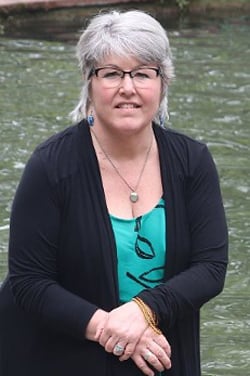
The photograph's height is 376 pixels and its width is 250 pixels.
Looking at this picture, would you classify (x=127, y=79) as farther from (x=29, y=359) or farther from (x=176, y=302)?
(x=29, y=359)

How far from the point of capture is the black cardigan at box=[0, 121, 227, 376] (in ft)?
10.6

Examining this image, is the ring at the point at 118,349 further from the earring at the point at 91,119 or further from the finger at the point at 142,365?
the earring at the point at 91,119

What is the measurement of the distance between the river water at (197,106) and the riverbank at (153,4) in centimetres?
11

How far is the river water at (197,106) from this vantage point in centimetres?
589

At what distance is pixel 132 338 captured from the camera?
319 centimetres

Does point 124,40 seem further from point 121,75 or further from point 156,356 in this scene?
point 156,356

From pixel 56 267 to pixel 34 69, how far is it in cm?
776

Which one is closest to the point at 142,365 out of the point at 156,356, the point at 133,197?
the point at 156,356

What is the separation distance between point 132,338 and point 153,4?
37.0 ft

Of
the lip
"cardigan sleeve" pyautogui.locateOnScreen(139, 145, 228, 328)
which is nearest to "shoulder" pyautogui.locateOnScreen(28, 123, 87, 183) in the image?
the lip

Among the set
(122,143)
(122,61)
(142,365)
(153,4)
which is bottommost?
(153,4)

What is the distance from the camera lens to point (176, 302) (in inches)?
128

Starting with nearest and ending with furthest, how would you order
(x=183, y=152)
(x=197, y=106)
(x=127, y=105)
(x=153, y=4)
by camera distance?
(x=127, y=105) < (x=183, y=152) < (x=197, y=106) < (x=153, y=4)

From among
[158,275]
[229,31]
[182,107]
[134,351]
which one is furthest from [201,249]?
[229,31]
